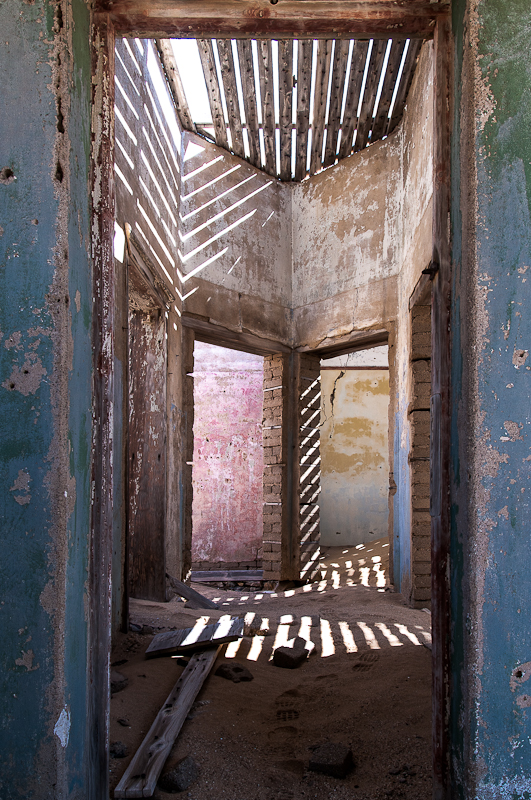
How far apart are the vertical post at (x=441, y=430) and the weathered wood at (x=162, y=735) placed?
1037 millimetres

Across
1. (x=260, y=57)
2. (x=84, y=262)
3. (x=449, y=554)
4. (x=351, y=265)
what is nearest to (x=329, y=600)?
(x=351, y=265)

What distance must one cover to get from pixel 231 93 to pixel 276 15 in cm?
413

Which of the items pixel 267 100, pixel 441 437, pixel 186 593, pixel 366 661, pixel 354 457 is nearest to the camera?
pixel 441 437

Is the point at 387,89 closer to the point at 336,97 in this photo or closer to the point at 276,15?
the point at 336,97

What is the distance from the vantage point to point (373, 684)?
3.04m

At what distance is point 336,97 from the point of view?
5754 millimetres

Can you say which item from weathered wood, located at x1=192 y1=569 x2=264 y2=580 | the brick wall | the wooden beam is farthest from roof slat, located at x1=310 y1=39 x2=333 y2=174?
weathered wood, located at x1=192 y1=569 x2=264 y2=580

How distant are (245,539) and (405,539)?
15.1 ft

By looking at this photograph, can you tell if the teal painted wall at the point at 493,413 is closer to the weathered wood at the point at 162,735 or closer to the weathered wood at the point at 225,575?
the weathered wood at the point at 162,735

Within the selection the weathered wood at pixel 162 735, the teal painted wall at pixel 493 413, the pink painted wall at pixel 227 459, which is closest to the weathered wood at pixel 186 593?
the weathered wood at pixel 162 735

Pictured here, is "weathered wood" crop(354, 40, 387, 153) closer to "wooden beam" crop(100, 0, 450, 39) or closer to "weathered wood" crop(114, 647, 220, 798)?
"wooden beam" crop(100, 0, 450, 39)

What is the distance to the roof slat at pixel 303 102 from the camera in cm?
517

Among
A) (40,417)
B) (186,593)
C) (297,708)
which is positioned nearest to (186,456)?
(186,593)

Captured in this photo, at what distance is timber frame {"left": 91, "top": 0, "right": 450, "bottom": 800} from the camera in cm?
180
